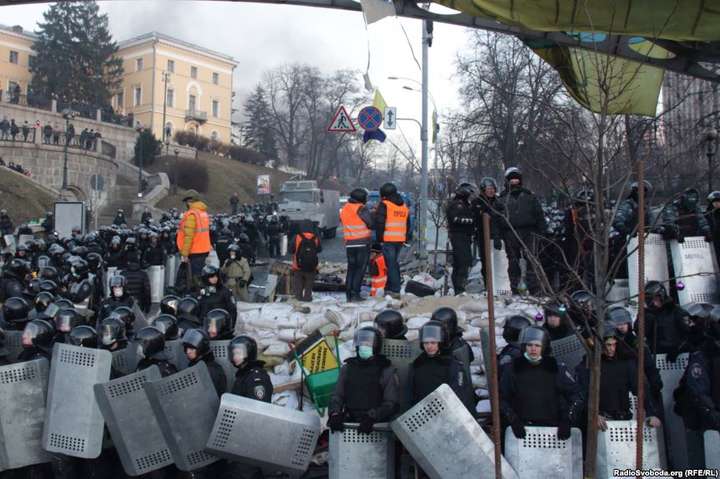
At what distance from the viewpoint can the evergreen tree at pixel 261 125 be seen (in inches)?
3031

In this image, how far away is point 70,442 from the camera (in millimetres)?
5895

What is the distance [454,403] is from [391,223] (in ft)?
18.0

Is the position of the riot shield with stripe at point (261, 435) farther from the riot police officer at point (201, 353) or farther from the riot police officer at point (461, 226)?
the riot police officer at point (461, 226)

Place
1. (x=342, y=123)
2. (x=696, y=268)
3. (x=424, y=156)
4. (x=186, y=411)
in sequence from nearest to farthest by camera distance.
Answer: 1. (x=186, y=411)
2. (x=696, y=268)
3. (x=342, y=123)
4. (x=424, y=156)

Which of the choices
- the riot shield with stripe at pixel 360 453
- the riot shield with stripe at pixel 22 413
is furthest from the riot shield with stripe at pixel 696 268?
the riot shield with stripe at pixel 22 413

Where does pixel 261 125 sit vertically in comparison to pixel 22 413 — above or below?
above

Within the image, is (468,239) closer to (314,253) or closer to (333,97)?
(314,253)

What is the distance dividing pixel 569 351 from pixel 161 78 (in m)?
70.9

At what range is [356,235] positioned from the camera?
10.5m

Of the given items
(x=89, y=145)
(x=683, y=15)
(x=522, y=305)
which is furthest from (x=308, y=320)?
(x=89, y=145)

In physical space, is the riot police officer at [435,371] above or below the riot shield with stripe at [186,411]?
above

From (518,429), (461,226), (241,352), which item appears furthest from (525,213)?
(241,352)

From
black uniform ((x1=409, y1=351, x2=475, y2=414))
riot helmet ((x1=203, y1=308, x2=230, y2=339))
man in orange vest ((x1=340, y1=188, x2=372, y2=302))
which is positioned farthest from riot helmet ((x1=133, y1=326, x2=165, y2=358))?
man in orange vest ((x1=340, y1=188, x2=372, y2=302))

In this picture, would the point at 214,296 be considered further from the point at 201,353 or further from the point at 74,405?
the point at 74,405
